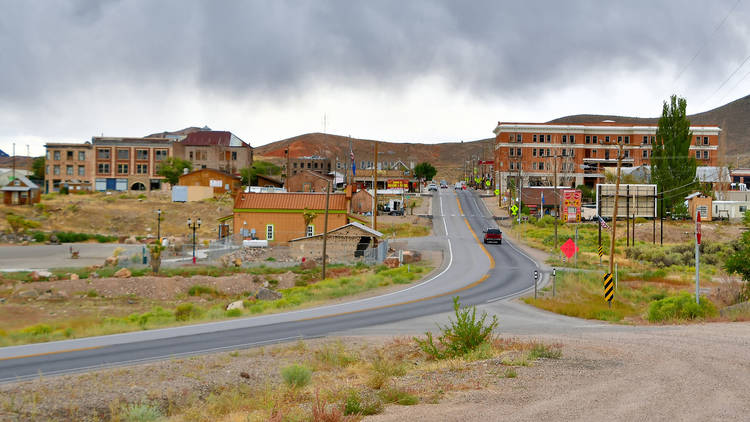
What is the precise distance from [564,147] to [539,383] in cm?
12837

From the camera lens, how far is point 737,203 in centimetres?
8925

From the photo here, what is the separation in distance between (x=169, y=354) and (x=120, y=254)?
4461 cm

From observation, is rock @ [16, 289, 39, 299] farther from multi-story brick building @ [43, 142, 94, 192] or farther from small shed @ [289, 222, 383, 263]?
multi-story brick building @ [43, 142, 94, 192]

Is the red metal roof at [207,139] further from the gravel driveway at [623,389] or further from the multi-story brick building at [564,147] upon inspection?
the gravel driveway at [623,389]

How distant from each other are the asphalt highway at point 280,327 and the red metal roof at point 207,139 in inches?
4223

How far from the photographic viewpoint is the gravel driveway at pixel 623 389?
1091cm

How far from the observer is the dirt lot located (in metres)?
11.2

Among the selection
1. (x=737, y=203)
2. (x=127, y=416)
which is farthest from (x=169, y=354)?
(x=737, y=203)

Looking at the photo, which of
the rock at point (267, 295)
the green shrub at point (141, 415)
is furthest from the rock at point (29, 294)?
the green shrub at point (141, 415)

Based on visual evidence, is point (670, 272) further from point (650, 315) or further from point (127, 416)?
point (127, 416)

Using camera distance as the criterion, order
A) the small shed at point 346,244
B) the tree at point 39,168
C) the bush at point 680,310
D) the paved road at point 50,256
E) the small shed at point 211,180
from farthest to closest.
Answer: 1. the tree at point 39,168
2. the small shed at point 211,180
3. the small shed at point 346,244
4. the paved road at point 50,256
5. the bush at point 680,310

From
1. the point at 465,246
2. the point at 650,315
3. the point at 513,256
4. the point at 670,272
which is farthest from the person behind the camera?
the point at 465,246

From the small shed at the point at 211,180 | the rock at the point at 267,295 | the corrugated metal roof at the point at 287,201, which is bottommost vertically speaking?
the rock at the point at 267,295

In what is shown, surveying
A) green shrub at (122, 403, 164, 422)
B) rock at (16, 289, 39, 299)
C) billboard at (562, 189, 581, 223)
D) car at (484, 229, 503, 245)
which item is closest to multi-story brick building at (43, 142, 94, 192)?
rock at (16, 289, 39, 299)
